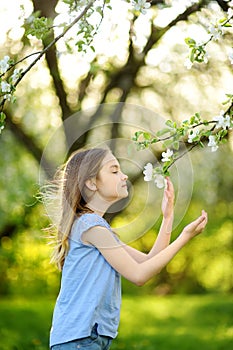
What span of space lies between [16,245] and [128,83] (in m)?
3.74

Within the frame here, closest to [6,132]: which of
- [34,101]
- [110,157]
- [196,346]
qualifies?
[34,101]

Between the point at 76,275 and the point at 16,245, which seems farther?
the point at 16,245

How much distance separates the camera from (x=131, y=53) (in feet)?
22.6

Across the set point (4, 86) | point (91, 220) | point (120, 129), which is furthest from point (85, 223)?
point (120, 129)

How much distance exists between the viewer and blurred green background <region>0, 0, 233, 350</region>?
239 inches

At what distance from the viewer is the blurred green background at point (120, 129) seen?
6.07 meters

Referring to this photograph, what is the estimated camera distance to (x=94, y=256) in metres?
2.64

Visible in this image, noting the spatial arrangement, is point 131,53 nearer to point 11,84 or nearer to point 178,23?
point 178,23

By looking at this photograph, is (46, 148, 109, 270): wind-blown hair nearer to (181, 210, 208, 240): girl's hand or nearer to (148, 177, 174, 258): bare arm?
(148, 177, 174, 258): bare arm

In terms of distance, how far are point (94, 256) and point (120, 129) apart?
429cm

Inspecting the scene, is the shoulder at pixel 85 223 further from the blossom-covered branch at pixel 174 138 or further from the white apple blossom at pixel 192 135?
the white apple blossom at pixel 192 135

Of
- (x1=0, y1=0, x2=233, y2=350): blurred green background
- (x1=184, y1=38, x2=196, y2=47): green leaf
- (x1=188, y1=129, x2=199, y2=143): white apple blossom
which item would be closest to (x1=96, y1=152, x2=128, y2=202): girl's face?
(x1=0, y1=0, x2=233, y2=350): blurred green background

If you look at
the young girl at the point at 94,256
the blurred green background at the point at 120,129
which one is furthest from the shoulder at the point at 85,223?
the blurred green background at the point at 120,129

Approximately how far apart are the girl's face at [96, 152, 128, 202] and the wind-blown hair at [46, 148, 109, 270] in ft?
0.07
